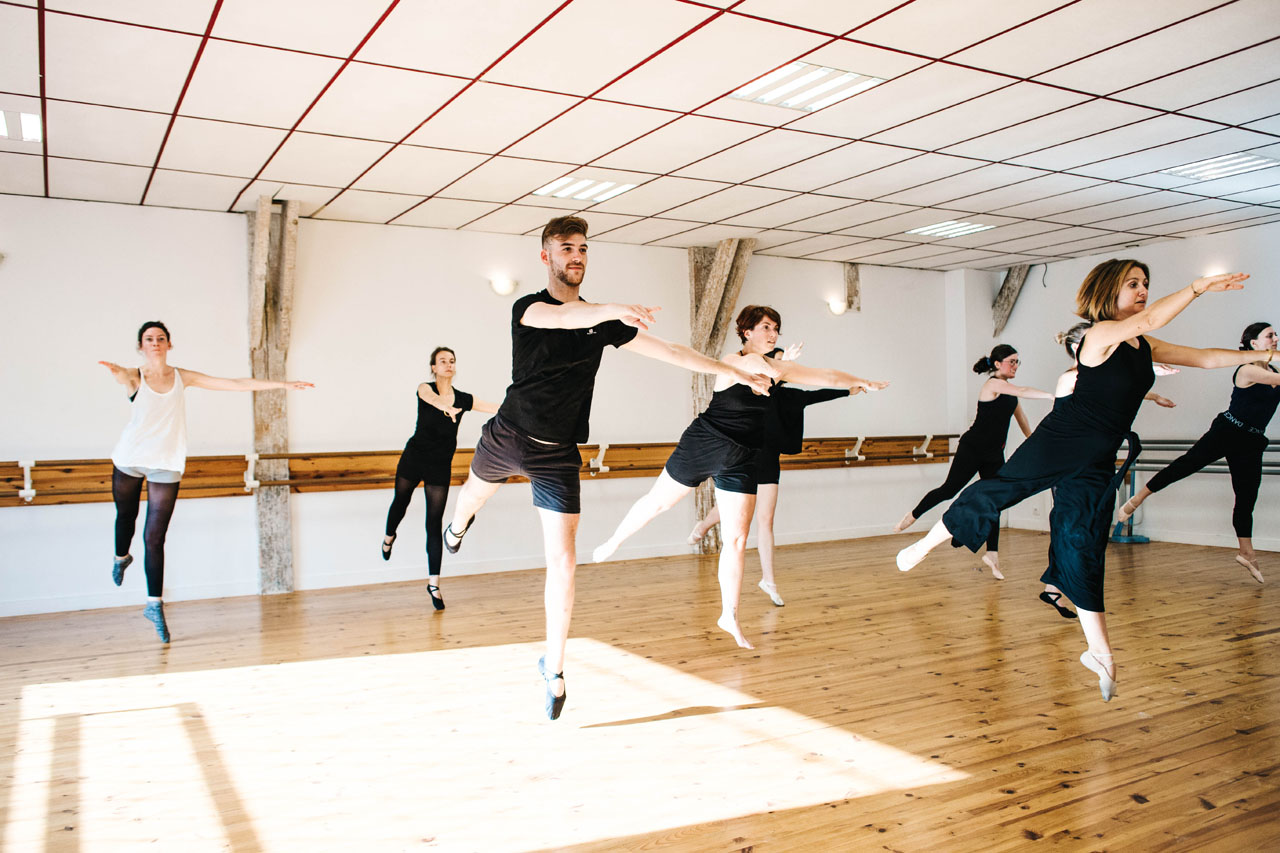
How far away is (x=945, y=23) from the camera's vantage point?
135 inches

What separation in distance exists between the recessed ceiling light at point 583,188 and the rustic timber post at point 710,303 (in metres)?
1.85

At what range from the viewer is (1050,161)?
5.46 m

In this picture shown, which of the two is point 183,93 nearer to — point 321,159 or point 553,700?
point 321,159

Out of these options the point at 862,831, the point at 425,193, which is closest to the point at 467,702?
the point at 862,831

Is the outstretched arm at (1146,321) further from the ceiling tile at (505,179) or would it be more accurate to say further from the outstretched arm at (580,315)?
the ceiling tile at (505,179)

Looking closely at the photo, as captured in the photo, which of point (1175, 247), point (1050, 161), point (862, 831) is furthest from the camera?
point (1175, 247)

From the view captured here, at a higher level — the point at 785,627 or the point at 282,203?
the point at 282,203

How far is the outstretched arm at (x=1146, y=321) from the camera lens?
9.04ft

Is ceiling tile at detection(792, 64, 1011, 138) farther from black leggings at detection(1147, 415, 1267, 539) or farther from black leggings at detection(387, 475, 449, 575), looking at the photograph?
black leggings at detection(1147, 415, 1267, 539)

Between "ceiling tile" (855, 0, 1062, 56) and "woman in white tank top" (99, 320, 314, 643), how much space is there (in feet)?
10.6

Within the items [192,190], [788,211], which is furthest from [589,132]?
[192,190]

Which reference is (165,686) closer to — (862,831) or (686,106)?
(862,831)

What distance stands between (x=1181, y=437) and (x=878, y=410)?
8.90ft

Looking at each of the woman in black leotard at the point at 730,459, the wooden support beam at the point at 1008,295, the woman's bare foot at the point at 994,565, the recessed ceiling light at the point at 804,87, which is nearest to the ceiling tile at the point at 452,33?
the recessed ceiling light at the point at 804,87
